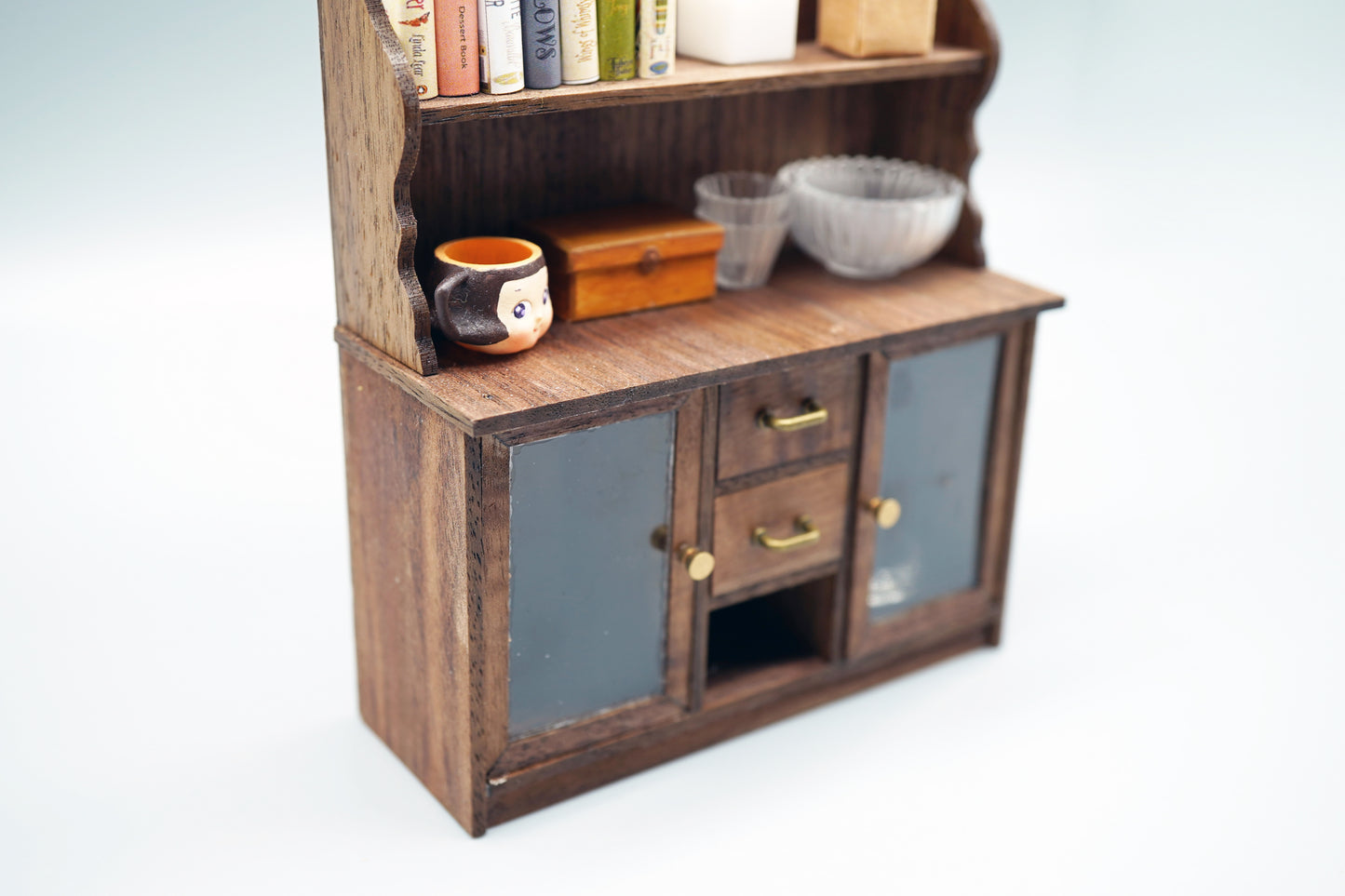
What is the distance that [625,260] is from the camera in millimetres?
2324

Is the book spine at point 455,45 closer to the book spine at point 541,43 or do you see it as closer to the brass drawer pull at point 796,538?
the book spine at point 541,43

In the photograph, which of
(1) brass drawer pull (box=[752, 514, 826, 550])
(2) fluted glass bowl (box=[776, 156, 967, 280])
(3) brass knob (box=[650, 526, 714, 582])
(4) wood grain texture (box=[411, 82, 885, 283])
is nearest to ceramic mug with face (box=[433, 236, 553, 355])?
(4) wood grain texture (box=[411, 82, 885, 283])

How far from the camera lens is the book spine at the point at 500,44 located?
2.04m

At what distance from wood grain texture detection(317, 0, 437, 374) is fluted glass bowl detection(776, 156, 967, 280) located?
0.77 meters

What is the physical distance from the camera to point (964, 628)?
2740mm

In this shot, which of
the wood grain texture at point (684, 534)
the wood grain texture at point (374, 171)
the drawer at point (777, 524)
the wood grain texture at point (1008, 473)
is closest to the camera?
the wood grain texture at point (374, 171)

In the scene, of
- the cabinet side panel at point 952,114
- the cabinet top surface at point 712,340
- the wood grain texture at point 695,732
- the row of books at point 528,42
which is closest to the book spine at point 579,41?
the row of books at point 528,42

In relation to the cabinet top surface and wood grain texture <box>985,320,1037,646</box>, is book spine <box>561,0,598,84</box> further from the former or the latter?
wood grain texture <box>985,320,1037,646</box>

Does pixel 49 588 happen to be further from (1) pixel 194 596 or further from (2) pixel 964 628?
(2) pixel 964 628

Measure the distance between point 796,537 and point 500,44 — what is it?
887mm

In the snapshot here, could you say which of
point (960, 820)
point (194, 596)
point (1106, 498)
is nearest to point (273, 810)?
point (194, 596)

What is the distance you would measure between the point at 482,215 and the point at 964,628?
113cm

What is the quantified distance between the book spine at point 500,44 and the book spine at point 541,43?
0.02 metres

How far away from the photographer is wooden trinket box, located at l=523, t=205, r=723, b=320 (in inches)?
90.8
